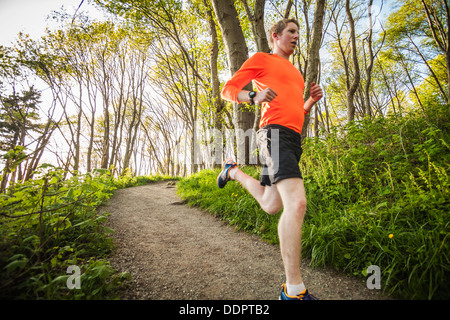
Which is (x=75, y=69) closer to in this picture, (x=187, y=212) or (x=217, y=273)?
(x=187, y=212)

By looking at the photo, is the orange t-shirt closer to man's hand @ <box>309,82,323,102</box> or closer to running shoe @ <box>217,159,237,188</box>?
man's hand @ <box>309,82,323,102</box>

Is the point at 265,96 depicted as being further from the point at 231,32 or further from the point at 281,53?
the point at 231,32

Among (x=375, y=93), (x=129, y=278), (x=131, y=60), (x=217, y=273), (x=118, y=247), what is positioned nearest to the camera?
(x=129, y=278)

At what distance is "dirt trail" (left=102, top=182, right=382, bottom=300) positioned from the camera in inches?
65.5

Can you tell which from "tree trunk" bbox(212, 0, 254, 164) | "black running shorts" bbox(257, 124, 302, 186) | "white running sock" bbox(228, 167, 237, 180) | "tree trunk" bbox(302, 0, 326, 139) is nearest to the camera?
"black running shorts" bbox(257, 124, 302, 186)


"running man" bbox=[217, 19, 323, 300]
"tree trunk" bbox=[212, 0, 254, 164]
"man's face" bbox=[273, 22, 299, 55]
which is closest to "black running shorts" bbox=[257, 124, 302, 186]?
"running man" bbox=[217, 19, 323, 300]

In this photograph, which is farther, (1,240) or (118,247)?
(118,247)

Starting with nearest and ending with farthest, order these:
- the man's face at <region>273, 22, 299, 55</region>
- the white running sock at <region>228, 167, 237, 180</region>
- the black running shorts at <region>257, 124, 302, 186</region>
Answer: the black running shorts at <region>257, 124, 302, 186</region>
the man's face at <region>273, 22, 299, 55</region>
the white running sock at <region>228, 167, 237, 180</region>

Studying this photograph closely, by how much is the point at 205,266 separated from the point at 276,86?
2.06 m

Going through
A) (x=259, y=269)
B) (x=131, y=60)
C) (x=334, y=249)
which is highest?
(x=131, y=60)

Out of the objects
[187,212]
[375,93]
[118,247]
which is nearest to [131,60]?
[187,212]

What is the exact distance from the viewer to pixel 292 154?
5.12 ft
